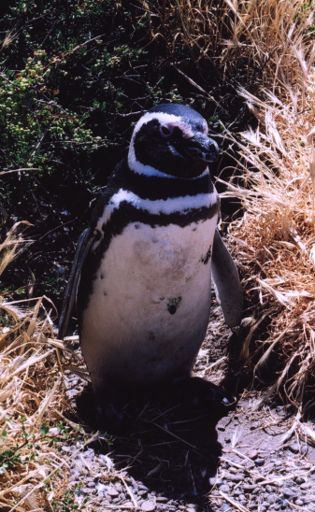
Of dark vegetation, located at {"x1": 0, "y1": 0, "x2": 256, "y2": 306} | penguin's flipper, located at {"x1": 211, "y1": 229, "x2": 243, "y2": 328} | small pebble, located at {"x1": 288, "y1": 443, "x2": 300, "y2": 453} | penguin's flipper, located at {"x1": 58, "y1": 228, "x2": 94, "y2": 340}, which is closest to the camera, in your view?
small pebble, located at {"x1": 288, "y1": 443, "x2": 300, "y2": 453}

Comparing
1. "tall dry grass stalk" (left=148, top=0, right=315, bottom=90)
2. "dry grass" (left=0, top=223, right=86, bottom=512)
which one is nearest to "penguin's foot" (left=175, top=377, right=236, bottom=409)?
"dry grass" (left=0, top=223, right=86, bottom=512)

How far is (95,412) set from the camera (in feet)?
10.1

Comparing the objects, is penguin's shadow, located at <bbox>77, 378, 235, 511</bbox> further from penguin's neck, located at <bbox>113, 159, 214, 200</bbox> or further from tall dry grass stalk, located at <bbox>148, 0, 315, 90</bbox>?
tall dry grass stalk, located at <bbox>148, 0, 315, 90</bbox>

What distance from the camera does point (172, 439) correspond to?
2895mm

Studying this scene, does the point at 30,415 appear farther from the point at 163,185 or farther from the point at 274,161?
the point at 274,161

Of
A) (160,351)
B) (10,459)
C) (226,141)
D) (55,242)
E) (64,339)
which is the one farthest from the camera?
(226,141)

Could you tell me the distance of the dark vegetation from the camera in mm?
3344

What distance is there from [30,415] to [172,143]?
92cm

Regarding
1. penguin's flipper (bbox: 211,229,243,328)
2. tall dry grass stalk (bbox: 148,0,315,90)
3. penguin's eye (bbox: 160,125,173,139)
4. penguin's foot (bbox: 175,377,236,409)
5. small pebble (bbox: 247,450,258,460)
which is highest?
penguin's eye (bbox: 160,125,173,139)

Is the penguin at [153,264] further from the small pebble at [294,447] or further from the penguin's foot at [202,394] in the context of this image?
the small pebble at [294,447]

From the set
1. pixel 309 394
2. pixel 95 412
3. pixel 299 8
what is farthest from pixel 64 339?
pixel 299 8

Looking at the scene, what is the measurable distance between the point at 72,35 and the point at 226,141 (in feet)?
2.63

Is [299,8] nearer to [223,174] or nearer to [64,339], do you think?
[223,174]

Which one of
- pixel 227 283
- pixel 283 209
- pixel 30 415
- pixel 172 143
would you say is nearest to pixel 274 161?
pixel 283 209
